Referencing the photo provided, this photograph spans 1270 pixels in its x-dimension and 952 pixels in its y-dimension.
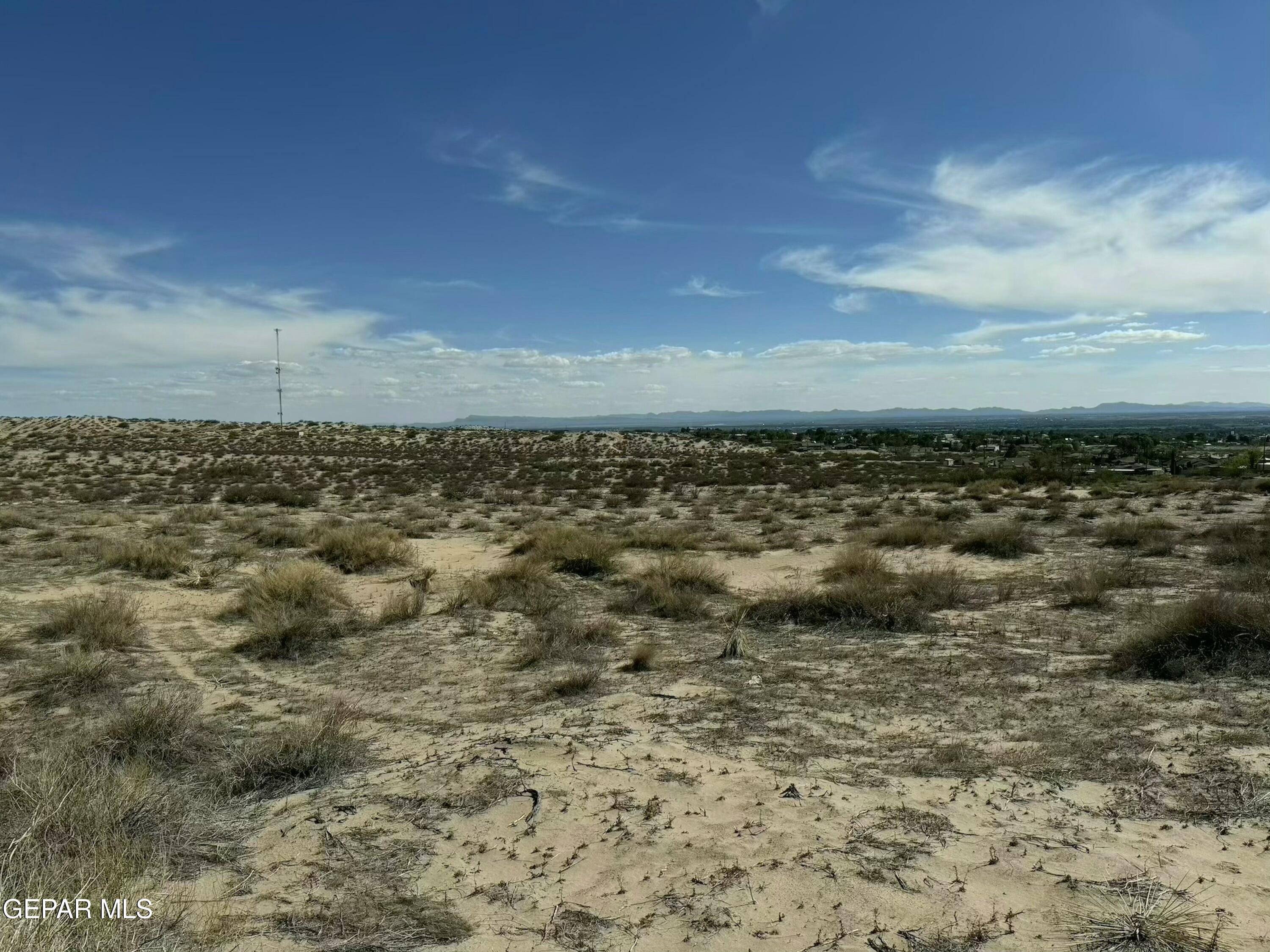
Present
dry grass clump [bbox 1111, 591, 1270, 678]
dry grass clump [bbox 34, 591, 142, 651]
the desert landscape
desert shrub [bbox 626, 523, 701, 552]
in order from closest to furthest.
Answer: the desert landscape
dry grass clump [bbox 1111, 591, 1270, 678]
dry grass clump [bbox 34, 591, 142, 651]
desert shrub [bbox 626, 523, 701, 552]

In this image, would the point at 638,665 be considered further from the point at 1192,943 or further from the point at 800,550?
the point at 800,550

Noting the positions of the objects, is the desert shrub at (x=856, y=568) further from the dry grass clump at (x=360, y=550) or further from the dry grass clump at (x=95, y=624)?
the dry grass clump at (x=95, y=624)

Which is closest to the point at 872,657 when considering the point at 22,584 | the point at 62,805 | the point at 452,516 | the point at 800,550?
the point at 62,805

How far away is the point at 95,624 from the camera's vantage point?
904 centimetres

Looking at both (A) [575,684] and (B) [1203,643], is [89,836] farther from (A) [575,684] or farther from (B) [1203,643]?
(B) [1203,643]

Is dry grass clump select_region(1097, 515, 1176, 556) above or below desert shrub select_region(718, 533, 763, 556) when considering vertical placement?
above

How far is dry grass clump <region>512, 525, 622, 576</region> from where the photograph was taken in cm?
1373

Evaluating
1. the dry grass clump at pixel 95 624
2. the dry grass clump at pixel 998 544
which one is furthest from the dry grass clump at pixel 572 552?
the dry grass clump at pixel 998 544

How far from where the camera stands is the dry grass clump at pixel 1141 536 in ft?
45.4

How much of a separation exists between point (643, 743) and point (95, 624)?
6.93 metres

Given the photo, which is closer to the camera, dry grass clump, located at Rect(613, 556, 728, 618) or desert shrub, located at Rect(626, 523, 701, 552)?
dry grass clump, located at Rect(613, 556, 728, 618)

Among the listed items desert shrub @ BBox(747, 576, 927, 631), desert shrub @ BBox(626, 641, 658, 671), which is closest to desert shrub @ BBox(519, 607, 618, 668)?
desert shrub @ BBox(626, 641, 658, 671)

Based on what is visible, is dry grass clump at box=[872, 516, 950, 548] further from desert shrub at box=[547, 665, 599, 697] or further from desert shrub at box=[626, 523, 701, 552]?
desert shrub at box=[547, 665, 599, 697]

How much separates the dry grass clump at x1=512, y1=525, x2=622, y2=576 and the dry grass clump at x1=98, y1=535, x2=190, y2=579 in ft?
18.9
